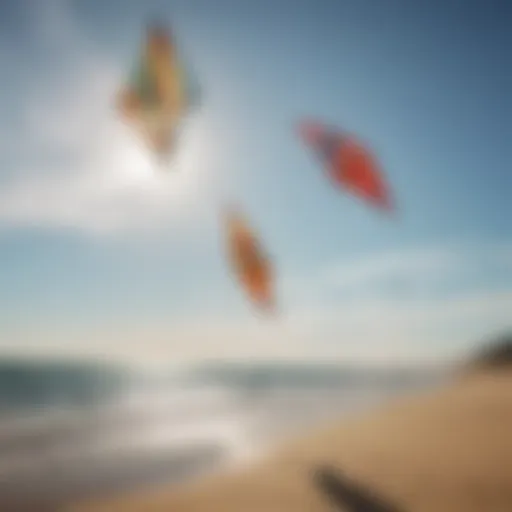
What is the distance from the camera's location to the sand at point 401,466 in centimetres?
133

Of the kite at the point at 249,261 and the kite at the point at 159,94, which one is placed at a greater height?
the kite at the point at 159,94

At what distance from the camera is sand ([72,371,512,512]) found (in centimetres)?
133

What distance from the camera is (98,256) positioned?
139cm

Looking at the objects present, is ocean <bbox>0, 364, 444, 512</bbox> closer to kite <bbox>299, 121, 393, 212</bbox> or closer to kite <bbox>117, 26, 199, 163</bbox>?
kite <bbox>299, 121, 393, 212</bbox>

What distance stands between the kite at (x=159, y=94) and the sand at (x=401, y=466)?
0.55m

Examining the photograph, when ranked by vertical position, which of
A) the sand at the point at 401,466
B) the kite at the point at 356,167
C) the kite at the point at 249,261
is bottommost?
the sand at the point at 401,466

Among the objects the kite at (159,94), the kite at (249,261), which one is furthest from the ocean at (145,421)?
the kite at (159,94)

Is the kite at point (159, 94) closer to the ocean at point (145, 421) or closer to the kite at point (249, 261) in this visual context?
the kite at point (249, 261)

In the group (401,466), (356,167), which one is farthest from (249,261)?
(401,466)

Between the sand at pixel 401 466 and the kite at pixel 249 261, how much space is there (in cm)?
26

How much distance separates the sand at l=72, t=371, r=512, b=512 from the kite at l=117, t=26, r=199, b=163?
0.55 meters

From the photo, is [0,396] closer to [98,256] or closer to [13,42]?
[98,256]

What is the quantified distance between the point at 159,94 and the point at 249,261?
1.04 feet

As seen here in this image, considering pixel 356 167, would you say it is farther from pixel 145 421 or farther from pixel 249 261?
pixel 145 421
